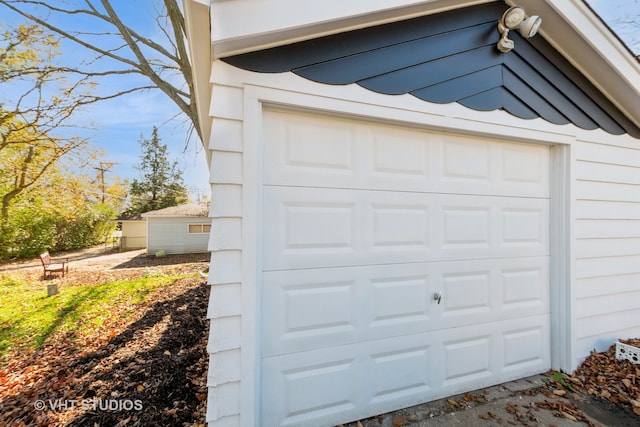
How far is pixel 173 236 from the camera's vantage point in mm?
15133

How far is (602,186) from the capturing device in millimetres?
2887

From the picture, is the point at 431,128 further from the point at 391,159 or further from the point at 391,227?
the point at 391,227

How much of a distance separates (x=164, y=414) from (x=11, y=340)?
12.3 ft

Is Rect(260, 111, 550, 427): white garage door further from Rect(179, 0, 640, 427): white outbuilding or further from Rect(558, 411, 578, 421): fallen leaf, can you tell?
Rect(558, 411, 578, 421): fallen leaf

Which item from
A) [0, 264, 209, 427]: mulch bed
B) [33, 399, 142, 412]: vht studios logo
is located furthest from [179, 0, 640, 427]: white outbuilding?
[33, 399, 142, 412]: vht studios logo

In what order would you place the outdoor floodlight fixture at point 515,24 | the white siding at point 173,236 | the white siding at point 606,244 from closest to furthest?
the outdoor floodlight fixture at point 515,24, the white siding at point 606,244, the white siding at point 173,236

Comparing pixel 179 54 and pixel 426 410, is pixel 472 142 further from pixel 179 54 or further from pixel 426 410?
pixel 179 54

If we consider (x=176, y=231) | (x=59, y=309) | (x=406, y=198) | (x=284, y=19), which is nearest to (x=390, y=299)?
(x=406, y=198)

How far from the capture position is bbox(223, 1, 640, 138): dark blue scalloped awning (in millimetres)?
1926

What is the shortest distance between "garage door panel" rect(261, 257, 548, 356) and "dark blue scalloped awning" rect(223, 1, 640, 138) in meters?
1.41

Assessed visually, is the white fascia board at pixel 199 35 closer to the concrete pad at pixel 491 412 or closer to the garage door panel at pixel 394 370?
the garage door panel at pixel 394 370

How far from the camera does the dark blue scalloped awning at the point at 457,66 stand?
1.93m

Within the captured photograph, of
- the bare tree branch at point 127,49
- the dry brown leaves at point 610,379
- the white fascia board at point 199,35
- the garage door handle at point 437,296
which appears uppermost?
the bare tree branch at point 127,49

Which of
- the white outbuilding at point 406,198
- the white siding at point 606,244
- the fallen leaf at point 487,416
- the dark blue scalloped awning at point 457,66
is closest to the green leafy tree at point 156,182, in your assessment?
the white outbuilding at point 406,198
